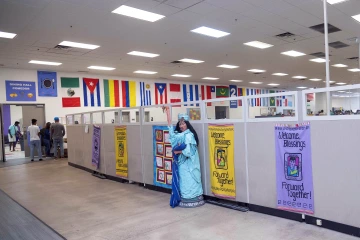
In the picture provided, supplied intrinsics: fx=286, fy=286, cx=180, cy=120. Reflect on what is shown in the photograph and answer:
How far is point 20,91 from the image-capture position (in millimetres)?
10938

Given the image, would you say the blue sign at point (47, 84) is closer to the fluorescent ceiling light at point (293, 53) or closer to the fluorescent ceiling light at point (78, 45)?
the fluorescent ceiling light at point (78, 45)

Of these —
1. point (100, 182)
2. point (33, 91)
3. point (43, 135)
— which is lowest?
point (100, 182)

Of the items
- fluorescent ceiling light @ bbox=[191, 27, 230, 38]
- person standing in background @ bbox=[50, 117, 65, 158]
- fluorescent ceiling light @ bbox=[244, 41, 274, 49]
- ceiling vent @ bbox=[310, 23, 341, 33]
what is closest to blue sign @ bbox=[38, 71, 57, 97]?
person standing in background @ bbox=[50, 117, 65, 158]

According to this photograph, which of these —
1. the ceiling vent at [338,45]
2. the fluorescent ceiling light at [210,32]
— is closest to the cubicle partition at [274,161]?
the fluorescent ceiling light at [210,32]

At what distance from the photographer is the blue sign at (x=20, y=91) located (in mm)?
10680

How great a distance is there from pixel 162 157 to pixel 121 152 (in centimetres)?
148

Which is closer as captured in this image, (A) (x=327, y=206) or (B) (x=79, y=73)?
(A) (x=327, y=206)

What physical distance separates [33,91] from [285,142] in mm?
10597

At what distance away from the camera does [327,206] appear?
10.2 feet

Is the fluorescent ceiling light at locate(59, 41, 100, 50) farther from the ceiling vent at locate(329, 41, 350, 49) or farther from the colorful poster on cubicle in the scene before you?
the ceiling vent at locate(329, 41, 350, 49)

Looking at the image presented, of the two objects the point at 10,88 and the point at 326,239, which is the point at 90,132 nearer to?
the point at 10,88

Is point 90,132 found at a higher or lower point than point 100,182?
higher

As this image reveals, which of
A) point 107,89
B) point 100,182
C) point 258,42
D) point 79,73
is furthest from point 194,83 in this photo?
point 100,182

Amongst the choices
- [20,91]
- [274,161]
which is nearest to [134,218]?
[274,161]
